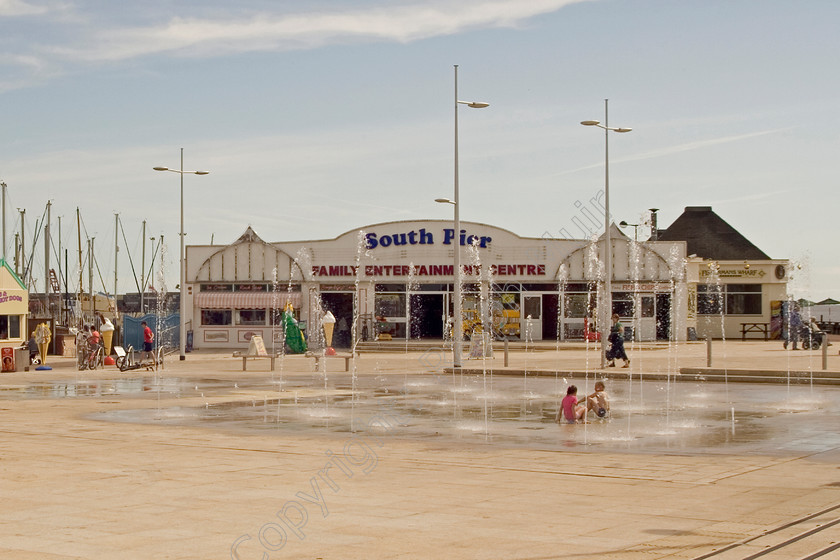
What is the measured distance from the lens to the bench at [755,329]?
56256 mm

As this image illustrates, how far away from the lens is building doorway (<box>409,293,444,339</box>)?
178 feet

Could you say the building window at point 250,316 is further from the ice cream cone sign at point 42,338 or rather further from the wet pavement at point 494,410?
the wet pavement at point 494,410

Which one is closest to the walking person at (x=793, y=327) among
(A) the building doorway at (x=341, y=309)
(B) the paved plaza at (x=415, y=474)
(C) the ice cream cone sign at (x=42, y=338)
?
(B) the paved plaza at (x=415, y=474)

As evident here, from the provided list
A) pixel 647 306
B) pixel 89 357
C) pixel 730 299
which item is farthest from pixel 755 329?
pixel 89 357

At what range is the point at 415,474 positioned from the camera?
1226cm

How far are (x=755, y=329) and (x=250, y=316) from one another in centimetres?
2654

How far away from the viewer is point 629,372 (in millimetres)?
30328

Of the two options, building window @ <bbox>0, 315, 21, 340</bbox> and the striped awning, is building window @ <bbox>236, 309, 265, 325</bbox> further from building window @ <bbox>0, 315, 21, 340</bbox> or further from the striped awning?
building window @ <bbox>0, 315, 21, 340</bbox>

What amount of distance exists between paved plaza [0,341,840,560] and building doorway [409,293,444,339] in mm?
28527

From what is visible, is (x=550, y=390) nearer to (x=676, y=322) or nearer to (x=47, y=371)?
(x=47, y=371)

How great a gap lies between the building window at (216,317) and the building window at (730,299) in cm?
2509

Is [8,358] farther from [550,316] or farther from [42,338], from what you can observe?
[550,316]

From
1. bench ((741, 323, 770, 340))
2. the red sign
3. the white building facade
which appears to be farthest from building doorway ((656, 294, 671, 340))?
the red sign

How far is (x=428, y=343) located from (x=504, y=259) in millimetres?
6150
